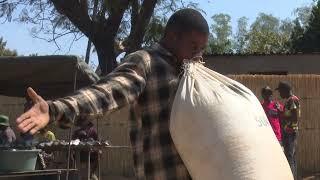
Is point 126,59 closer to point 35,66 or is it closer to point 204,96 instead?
point 204,96

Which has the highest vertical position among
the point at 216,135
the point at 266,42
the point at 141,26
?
the point at 266,42

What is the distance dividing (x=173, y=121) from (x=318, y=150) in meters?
12.4

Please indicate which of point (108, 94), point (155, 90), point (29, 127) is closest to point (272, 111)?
point (155, 90)

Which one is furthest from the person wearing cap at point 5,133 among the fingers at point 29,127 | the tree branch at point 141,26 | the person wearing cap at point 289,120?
the fingers at point 29,127

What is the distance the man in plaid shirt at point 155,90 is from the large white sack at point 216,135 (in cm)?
7

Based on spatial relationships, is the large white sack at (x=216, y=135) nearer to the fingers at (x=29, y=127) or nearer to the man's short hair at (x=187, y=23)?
the man's short hair at (x=187, y=23)

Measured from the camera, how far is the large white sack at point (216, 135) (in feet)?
9.45

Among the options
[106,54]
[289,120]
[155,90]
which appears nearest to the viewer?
[155,90]

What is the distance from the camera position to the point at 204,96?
2.92 m

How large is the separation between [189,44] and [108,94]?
50 centimetres

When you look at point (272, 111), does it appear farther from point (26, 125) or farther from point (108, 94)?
point (26, 125)

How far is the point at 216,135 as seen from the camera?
2.90 metres

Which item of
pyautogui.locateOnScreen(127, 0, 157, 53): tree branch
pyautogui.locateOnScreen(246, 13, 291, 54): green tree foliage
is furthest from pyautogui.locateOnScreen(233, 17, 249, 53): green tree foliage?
pyautogui.locateOnScreen(127, 0, 157, 53): tree branch

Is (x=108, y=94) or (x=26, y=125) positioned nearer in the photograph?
(x=26, y=125)
